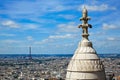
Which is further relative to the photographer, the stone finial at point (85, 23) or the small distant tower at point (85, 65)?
the stone finial at point (85, 23)

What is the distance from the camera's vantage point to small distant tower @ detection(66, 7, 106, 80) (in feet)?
30.6

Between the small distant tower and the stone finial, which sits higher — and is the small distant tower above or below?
below

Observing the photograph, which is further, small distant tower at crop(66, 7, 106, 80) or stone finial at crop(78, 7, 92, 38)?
stone finial at crop(78, 7, 92, 38)

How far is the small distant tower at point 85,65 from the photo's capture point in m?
9.32

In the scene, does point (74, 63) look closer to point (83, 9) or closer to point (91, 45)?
point (91, 45)

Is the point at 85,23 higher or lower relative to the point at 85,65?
higher

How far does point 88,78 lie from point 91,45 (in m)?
1.14

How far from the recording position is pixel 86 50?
9.61 m

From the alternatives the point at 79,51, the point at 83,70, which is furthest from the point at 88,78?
the point at 79,51

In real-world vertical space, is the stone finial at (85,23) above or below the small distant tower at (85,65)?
above

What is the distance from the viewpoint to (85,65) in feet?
30.7

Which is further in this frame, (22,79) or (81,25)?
(22,79)

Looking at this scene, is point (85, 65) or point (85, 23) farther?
point (85, 23)

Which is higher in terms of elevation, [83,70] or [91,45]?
[91,45]
